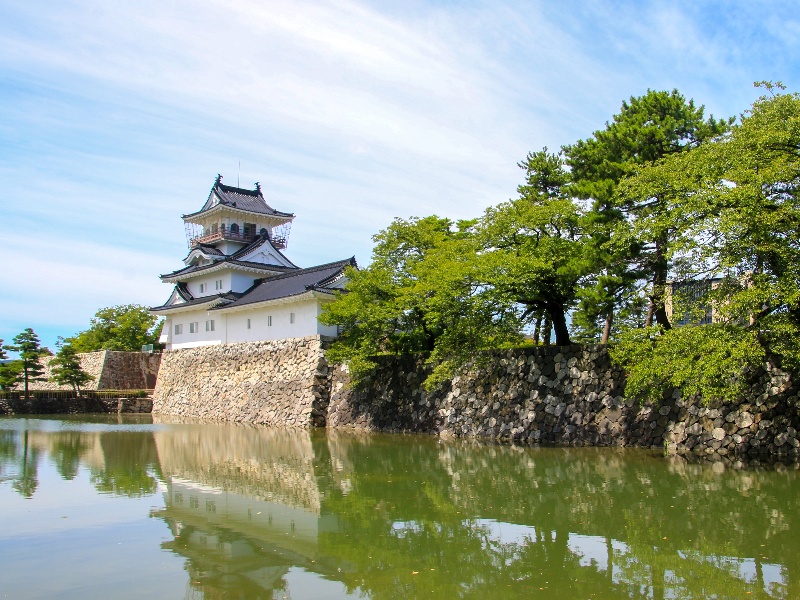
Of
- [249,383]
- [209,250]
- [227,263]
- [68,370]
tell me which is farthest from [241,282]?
[68,370]

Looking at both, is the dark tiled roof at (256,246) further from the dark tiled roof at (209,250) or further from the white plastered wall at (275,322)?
the white plastered wall at (275,322)

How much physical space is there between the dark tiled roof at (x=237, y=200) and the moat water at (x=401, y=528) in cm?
1978

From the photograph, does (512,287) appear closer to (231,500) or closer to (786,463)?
(786,463)

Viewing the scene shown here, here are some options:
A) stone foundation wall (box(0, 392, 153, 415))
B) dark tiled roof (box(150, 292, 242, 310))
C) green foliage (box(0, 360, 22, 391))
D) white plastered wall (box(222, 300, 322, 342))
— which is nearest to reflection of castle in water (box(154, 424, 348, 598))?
white plastered wall (box(222, 300, 322, 342))

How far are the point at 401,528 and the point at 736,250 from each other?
24.2ft

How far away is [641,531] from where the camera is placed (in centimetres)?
708

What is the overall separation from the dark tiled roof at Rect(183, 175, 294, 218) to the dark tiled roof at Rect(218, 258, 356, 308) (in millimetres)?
4938

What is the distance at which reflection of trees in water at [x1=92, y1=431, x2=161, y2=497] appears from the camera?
1005cm

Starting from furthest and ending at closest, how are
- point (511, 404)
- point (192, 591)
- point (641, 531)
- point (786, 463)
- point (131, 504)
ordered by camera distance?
point (511, 404) < point (786, 463) < point (131, 504) < point (641, 531) < point (192, 591)

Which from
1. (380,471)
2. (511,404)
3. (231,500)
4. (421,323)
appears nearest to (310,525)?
(231,500)

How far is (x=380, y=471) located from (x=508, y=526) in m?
4.45

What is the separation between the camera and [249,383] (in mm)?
25438

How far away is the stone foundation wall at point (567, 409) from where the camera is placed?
483 inches

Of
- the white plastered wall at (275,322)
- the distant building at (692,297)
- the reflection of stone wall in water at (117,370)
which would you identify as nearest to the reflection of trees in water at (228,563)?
the distant building at (692,297)
